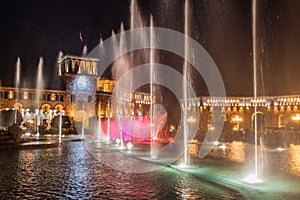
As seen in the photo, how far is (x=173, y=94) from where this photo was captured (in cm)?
9581

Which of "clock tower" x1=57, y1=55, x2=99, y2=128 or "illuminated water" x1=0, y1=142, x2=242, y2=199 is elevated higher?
"clock tower" x1=57, y1=55, x2=99, y2=128

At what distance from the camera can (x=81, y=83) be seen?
81.6 meters

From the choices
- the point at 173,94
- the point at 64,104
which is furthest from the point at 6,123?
the point at 173,94

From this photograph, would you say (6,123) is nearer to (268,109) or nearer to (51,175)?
(51,175)

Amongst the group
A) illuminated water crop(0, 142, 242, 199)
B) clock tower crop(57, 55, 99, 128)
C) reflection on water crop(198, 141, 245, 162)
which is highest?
clock tower crop(57, 55, 99, 128)

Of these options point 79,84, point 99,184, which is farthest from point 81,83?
point 99,184

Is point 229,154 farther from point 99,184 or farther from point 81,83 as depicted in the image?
point 81,83

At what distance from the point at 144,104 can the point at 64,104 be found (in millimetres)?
33379

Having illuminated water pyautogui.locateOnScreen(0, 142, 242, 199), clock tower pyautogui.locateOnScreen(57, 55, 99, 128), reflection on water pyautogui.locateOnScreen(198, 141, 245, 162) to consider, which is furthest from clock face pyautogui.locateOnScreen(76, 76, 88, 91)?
illuminated water pyautogui.locateOnScreen(0, 142, 242, 199)

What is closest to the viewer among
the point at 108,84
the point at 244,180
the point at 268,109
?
the point at 244,180

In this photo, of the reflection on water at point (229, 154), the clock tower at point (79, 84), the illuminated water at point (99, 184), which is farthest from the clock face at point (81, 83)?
the illuminated water at point (99, 184)

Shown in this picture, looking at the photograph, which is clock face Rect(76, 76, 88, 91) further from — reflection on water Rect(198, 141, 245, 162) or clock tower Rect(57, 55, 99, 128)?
reflection on water Rect(198, 141, 245, 162)

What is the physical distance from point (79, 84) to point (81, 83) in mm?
587

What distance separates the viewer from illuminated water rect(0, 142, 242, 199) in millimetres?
9406
